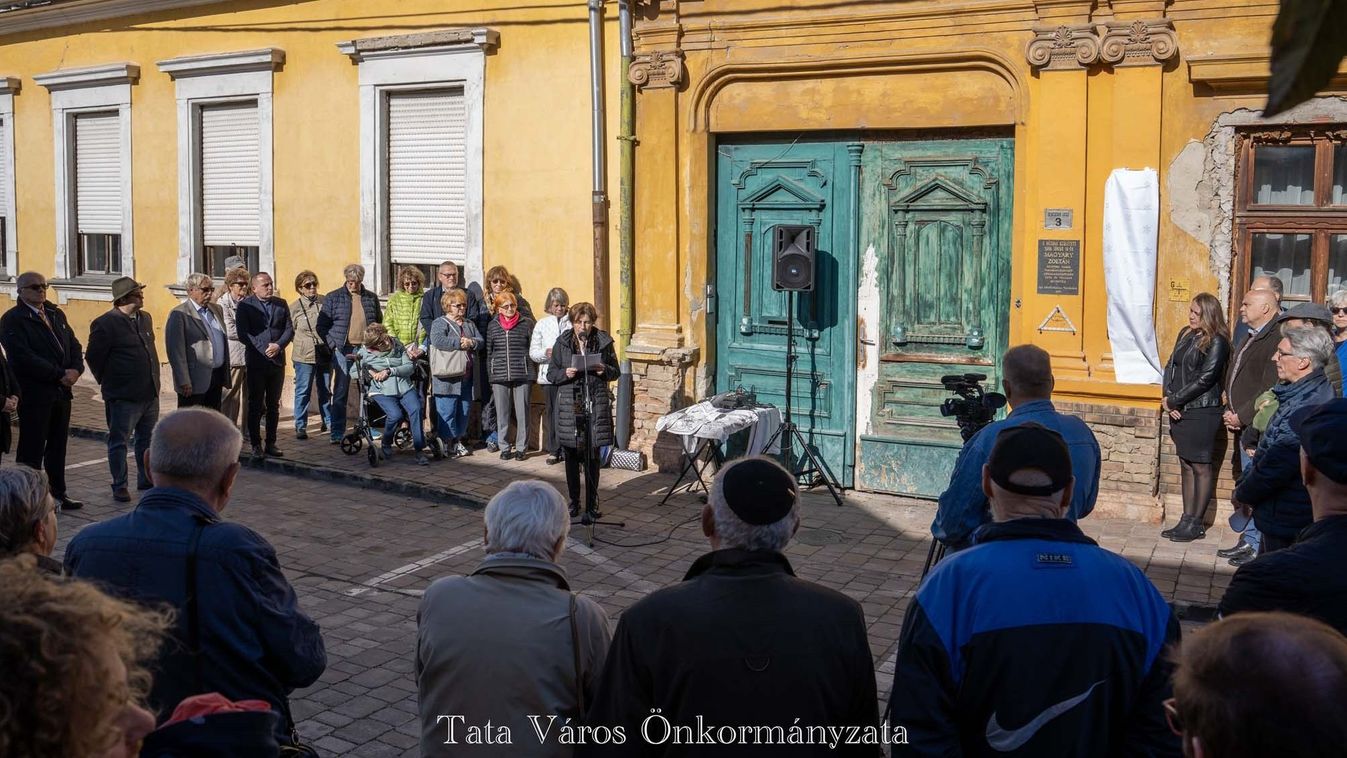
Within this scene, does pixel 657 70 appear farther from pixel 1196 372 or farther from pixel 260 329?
pixel 1196 372

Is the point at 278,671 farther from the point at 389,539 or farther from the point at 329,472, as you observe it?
the point at 329,472

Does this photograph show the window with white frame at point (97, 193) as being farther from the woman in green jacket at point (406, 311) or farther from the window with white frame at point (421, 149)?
the woman in green jacket at point (406, 311)

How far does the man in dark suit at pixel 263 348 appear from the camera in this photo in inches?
480

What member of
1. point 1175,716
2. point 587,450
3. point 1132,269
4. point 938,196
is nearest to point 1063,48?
point 938,196

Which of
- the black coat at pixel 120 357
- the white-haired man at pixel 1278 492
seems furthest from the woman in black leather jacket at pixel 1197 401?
the black coat at pixel 120 357

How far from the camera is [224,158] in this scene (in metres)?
15.8

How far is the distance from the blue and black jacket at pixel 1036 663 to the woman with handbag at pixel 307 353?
10.9 m

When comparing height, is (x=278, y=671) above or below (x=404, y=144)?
below

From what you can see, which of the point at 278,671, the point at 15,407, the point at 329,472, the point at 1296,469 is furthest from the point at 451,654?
the point at 329,472

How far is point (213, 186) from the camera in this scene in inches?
631

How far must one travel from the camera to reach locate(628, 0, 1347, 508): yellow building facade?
31.9ft

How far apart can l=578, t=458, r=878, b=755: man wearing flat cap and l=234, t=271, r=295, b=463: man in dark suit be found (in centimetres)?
977

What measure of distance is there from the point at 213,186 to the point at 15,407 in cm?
676

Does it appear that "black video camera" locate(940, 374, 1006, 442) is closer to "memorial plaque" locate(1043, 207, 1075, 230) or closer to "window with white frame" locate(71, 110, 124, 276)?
"memorial plaque" locate(1043, 207, 1075, 230)
